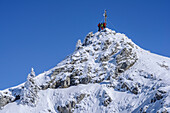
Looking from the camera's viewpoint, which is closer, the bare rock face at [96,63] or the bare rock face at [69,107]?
the bare rock face at [69,107]

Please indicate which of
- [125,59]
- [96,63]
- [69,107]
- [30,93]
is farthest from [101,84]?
[30,93]

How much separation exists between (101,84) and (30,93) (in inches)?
725

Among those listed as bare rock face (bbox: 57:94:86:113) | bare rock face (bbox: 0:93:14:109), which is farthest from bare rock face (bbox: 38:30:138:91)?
bare rock face (bbox: 0:93:14:109)

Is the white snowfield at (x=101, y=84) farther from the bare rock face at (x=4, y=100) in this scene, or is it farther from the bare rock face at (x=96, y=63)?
the bare rock face at (x=4, y=100)

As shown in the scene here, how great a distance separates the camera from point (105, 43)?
108375 mm

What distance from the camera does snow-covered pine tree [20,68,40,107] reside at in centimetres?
9269

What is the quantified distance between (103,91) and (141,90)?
9.48 meters

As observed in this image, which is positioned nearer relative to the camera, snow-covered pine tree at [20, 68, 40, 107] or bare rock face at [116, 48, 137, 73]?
snow-covered pine tree at [20, 68, 40, 107]

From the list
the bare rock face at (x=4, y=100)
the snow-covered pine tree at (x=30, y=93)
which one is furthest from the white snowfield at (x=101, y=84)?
the bare rock face at (x=4, y=100)

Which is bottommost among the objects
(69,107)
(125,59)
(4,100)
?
(69,107)

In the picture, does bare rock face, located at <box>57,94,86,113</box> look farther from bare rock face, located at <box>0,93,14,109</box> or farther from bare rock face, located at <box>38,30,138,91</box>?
bare rock face, located at <box>0,93,14,109</box>

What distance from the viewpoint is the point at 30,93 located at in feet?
306

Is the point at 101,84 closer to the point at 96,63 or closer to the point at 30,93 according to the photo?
the point at 96,63

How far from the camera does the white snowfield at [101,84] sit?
87750mm
